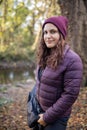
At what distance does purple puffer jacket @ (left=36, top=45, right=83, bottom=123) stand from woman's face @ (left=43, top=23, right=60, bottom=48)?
5.8 inches

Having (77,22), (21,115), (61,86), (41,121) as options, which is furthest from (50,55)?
(77,22)

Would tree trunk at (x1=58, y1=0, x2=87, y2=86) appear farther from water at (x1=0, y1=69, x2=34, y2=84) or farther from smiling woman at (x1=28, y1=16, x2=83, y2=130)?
water at (x1=0, y1=69, x2=34, y2=84)

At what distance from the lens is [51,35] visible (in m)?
3.29

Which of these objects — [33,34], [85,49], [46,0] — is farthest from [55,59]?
[33,34]

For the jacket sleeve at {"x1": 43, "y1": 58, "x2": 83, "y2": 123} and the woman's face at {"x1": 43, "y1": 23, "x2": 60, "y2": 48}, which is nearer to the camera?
the jacket sleeve at {"x1": 43, "y1": 58, "x2": 83, "y2": 123}

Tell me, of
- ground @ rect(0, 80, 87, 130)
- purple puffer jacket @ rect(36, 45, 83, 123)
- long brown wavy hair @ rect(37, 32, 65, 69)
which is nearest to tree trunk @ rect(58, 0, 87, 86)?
ground @ rect(0, 80, 87, 130)

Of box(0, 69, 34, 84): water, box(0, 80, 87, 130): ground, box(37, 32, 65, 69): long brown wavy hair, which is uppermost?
box(37, 32, 65, 69): long brown wavy hair

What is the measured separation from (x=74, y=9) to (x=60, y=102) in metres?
6.45

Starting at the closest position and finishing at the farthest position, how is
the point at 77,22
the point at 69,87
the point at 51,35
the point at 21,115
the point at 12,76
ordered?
the point at 69,87
the point at 51,35
the point at 21,115
the point at 77,22
the point at 12,76

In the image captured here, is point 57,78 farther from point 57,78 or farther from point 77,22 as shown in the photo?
point 77,22

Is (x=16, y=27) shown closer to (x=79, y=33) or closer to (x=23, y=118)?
(x=79, y=33)

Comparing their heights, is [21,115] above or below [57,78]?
below

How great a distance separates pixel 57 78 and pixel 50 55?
30 centimetres

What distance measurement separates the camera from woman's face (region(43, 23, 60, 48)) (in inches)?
129
